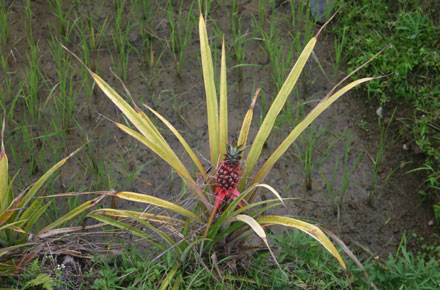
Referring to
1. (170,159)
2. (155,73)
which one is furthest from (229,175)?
(155,73)

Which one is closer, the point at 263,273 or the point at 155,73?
the point at 263,273

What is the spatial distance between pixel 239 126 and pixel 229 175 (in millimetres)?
961

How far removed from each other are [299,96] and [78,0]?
1.53 metres

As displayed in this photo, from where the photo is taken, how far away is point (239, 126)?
10.3 feet

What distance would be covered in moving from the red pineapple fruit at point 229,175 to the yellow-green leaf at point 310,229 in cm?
17

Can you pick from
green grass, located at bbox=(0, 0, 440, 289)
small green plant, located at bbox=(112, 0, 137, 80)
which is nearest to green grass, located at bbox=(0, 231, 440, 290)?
green grass, located at bbox=(0, 0, 440, 289)

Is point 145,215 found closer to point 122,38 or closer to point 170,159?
point 170,159

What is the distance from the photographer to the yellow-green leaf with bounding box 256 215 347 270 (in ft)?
6.67

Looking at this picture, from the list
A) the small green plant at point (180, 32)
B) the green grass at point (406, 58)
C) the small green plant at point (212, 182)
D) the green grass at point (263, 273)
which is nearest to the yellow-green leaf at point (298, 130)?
the small green plant at point (212, 182)

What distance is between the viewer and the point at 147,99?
324 cm

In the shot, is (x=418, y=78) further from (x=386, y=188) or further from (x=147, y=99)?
(x=147, y=99)

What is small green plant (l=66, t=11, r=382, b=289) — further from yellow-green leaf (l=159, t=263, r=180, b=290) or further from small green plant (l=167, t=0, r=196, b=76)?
small green plant (l=167, t=0, r=196, b=76)

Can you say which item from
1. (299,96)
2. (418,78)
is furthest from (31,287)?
(418,78)

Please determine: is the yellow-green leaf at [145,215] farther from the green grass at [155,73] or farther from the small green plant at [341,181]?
the small green plant at [341,181]
